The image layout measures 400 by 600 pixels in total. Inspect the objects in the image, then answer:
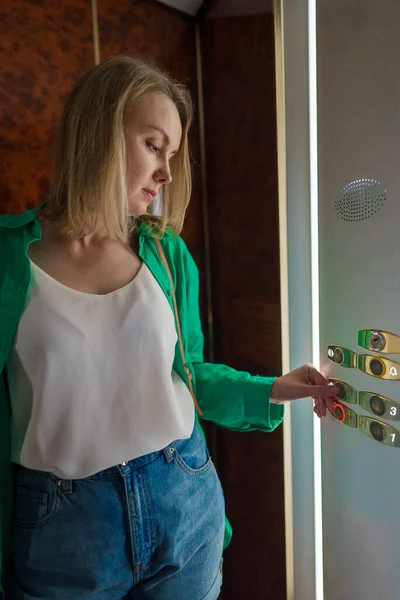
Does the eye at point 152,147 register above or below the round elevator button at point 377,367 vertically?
above

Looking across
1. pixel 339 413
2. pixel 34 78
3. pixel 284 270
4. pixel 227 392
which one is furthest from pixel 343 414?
pixel 34 78

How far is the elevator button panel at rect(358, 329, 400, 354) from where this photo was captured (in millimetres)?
765

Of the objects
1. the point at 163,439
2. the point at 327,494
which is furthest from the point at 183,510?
the point at 327,494

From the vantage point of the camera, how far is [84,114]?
0.81 metres

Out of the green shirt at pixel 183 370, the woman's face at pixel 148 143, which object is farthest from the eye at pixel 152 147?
the green shirt at pixel 183 370

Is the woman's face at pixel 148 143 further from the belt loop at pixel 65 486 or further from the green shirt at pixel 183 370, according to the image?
the belt loop at pixel 65 486

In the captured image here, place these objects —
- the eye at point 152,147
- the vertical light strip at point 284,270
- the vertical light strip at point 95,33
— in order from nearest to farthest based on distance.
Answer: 1. the eye at point 152,147
2. the vertical light strip at point 284,270
3. the vertical light strip at point 95,33

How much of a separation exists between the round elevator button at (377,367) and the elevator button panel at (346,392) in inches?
2.7

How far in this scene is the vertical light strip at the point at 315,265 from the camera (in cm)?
89

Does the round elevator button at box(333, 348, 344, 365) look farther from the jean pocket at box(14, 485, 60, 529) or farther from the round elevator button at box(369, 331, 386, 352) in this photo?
the jean pocket at box(14, 485, 60, 529)

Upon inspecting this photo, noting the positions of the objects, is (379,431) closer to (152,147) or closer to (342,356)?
(342,356)

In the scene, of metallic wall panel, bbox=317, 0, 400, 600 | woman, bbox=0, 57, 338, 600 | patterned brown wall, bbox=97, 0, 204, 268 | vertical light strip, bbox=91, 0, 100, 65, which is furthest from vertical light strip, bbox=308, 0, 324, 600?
vertical light strip, bbox=91, 0, 100, 65

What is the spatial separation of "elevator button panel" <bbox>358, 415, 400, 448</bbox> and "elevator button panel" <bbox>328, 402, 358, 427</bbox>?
0.05 feet

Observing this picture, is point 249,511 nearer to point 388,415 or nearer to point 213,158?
point 388,415
